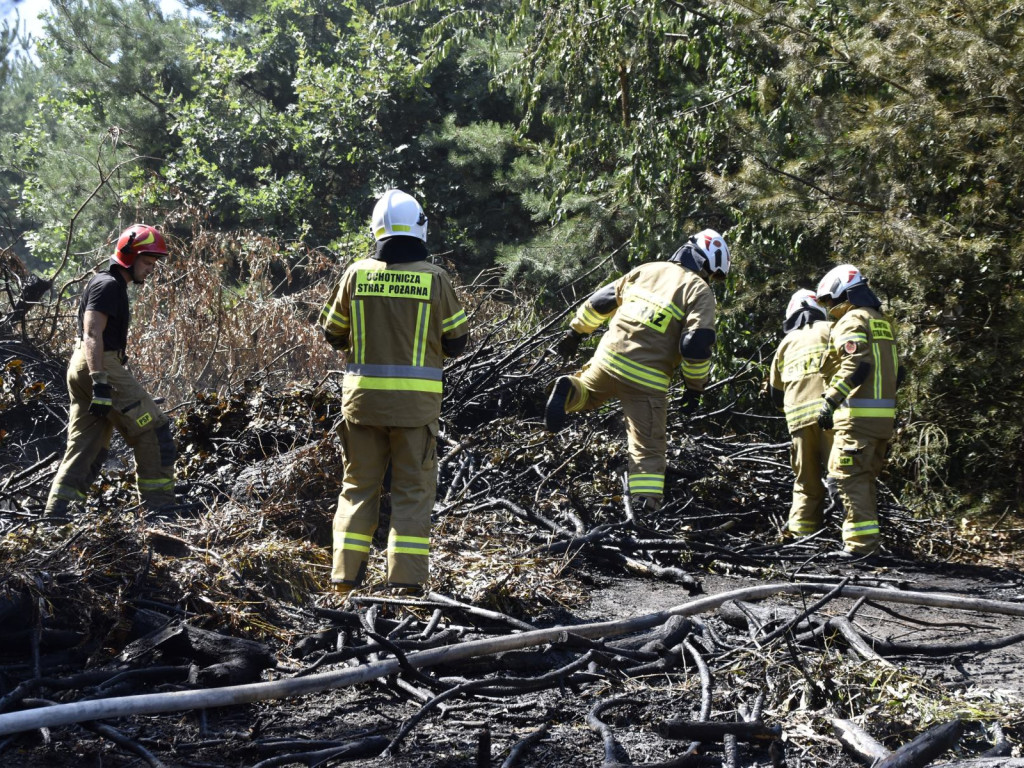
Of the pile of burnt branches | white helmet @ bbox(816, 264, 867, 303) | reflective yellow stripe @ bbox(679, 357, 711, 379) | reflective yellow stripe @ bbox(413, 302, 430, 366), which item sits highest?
white helmet @ bbox(816, 264, 867, 303)

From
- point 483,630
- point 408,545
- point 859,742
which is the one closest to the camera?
point 859,742

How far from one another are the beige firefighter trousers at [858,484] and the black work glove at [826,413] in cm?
10

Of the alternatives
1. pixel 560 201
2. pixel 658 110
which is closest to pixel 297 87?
pixel 560 201

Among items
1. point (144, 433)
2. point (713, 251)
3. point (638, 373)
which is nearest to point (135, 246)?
point (144, 433)

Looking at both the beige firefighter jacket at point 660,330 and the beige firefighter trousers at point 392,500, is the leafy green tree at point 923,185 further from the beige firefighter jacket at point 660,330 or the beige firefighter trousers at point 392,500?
the beige firefighter trousers at point 392,500

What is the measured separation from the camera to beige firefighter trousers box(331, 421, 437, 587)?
4.41 metres

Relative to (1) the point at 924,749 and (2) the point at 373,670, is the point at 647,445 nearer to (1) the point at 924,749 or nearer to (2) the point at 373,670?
(2) the point at 373,670

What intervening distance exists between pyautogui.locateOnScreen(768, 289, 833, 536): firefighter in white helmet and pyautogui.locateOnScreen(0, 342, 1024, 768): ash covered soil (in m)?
0.31

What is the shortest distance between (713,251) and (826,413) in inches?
50.0

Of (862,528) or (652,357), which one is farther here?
(862,528)

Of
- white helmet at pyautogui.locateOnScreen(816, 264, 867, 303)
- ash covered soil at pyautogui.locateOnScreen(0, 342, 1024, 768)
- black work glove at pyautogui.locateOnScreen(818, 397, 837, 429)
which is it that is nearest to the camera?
ash covered soil at pyautogui.locateOnScreen(0, 342, 1024, 768)

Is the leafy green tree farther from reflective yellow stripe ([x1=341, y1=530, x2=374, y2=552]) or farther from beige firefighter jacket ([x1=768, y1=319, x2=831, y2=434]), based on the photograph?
reflective yellow stripe ([x1=341, y1=530, x2=374, y2=552])

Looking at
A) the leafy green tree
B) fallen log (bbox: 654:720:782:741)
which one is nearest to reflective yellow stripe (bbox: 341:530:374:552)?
fallen log (bbox: 654:720:782:741)

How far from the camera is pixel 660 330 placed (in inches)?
236
